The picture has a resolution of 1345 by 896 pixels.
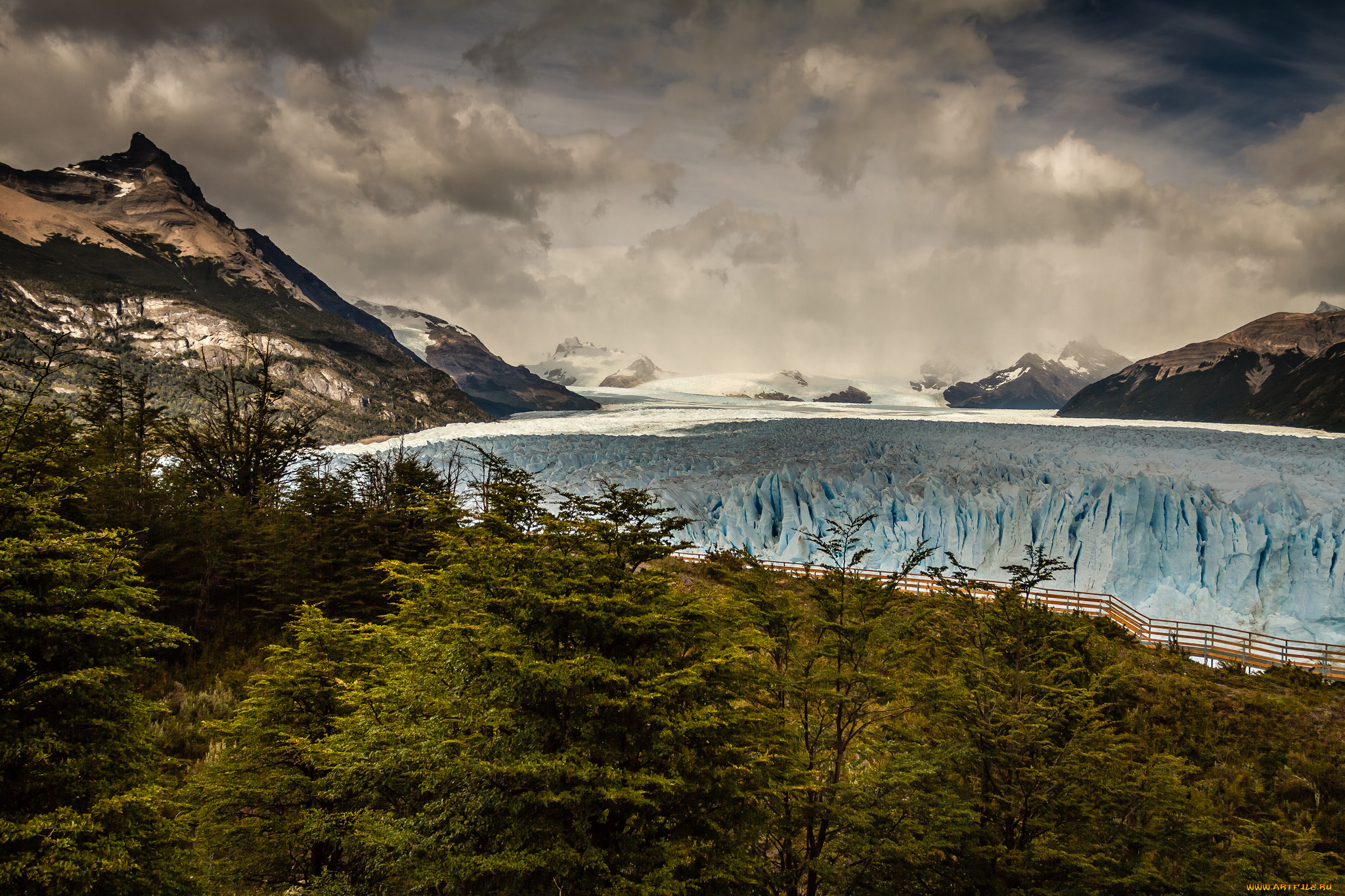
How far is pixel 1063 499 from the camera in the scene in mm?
20922

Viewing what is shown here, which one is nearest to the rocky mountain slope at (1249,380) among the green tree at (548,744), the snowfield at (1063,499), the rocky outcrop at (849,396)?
the rocky outcrop at (849,396)

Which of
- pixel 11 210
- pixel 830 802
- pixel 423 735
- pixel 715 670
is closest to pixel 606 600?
pixel 715 670

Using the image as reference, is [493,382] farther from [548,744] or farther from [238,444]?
[548,744]

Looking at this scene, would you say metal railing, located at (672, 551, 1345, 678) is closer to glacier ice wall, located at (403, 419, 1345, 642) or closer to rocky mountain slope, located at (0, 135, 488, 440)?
glacier ice wall, located at (403, 419, 1345, 642)

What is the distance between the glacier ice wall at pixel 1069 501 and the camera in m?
17.7

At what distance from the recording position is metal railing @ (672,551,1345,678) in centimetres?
1452

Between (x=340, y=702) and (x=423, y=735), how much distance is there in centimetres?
221

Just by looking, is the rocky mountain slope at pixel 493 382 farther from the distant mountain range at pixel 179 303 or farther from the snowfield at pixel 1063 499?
the snowfield at pixel 1063 499

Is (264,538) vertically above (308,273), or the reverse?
(308,273)

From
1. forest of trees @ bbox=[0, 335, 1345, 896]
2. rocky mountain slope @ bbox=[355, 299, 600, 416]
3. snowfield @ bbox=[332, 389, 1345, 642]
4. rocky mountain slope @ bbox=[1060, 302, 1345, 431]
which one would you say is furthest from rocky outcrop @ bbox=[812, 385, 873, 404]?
forest of trees @ bbox=[0, 335, 1345, 896]

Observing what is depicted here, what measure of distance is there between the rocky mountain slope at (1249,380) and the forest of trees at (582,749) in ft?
285

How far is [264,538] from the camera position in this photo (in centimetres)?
1473

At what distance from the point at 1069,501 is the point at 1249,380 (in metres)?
108

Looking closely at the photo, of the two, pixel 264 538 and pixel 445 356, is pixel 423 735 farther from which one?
pixel 445 356
